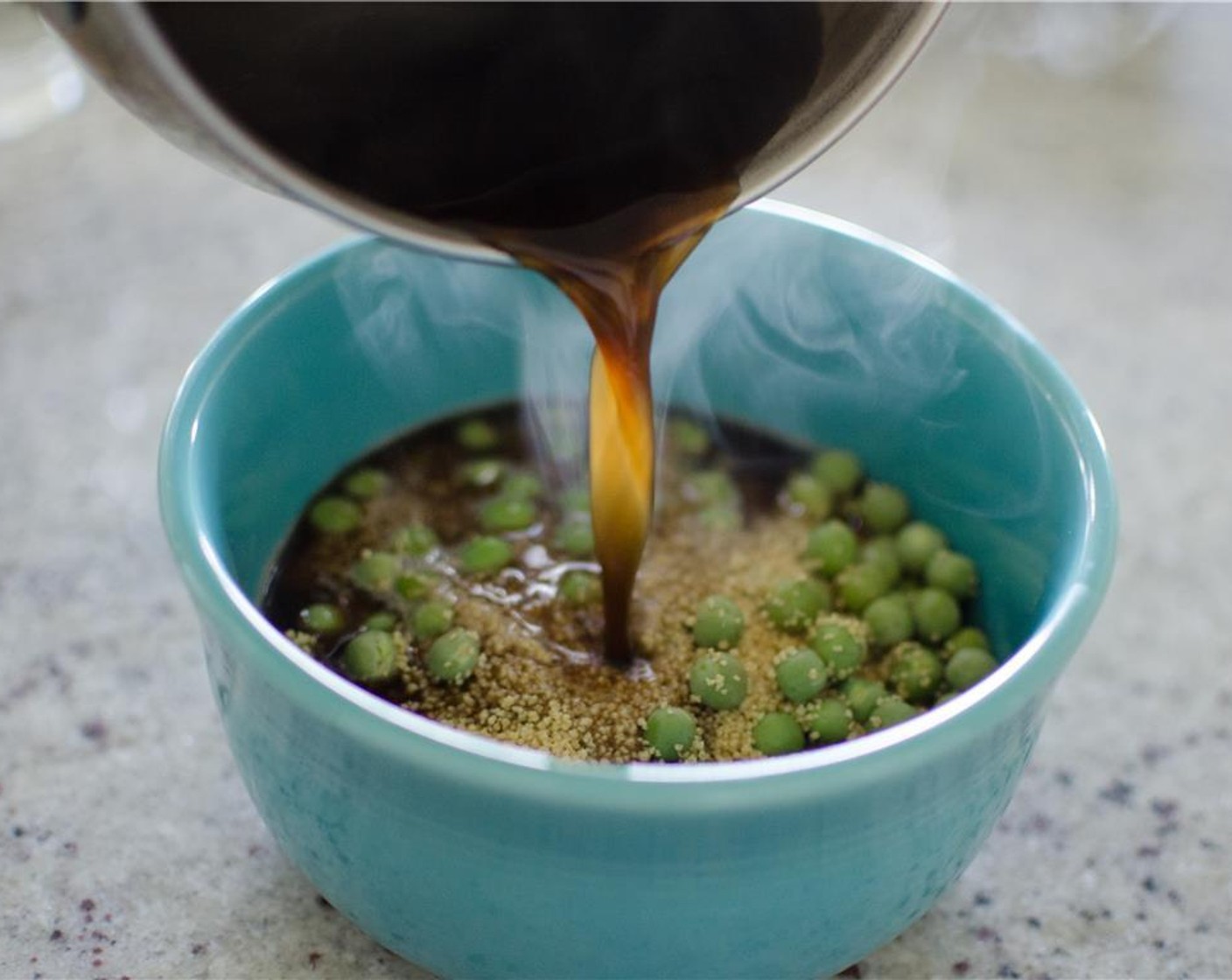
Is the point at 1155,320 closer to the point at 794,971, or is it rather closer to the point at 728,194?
the point at 728,194

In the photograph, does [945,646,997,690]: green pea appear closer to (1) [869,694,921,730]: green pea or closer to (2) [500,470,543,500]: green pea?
(1) [869,694,921,730]: green pea

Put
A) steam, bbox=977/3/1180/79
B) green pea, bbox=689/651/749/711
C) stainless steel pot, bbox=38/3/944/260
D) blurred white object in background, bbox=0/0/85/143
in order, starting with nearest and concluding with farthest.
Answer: stainless steel pot, bbox=38/3/944/260 → green pea, bbox=689/651/749/711 → blurred white object in background, bbox=0/0/85/143 → steam, bbox=977/3/1180/79

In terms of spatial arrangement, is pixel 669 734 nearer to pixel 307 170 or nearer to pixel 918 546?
pixel 918 546

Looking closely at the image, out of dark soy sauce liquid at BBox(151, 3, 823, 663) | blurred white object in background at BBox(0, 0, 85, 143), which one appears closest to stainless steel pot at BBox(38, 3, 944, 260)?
dark soy sauce liquid at BBox(151, 3, 823, 663)

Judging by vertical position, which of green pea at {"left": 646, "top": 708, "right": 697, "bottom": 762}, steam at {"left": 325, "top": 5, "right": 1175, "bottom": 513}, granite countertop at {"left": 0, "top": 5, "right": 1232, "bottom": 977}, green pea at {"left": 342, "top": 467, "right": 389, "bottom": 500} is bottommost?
granite countertop at {"left": 0, "top": 5, "right": 1232, "bottom": 977}

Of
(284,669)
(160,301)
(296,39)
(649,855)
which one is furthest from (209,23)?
(160,301)

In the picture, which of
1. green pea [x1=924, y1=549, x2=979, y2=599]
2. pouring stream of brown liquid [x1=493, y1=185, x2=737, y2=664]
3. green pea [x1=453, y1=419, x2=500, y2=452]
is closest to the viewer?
pouring stream of brown liquid [x1=493, y1=185, x2=737, y2=664]

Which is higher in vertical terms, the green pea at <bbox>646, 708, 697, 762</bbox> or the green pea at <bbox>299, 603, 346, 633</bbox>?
the green pea at <bbox>299, 603, 346, 633</bbox>
